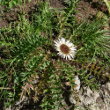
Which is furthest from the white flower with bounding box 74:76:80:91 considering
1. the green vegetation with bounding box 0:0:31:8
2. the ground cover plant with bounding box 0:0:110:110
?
the green vegetation with bounding box 0:0:31:8

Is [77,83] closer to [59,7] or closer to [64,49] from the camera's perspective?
[64,49]

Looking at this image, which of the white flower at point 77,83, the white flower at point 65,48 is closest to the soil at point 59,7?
the white flower at point 65,48

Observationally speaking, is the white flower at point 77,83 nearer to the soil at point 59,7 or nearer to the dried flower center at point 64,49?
the dried flower center at point 64,49

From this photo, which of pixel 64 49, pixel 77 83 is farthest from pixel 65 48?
pixel 77 83

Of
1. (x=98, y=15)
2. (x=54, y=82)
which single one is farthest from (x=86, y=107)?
(x=98, y=15)

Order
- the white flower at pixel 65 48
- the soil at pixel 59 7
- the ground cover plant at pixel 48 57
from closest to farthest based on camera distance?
the ground cover plant at pixel 48 57
the white flower at pixel 65 48
the soil at pixel 59 7

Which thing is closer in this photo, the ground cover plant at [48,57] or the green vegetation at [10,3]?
the ground cover plant at [48,57]

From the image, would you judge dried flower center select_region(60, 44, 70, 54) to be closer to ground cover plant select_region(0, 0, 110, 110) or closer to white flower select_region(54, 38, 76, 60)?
white flower select_region(54, 38, 76, 60)

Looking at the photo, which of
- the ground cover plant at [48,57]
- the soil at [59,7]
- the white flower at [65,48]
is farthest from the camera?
the soil at [59,7]
